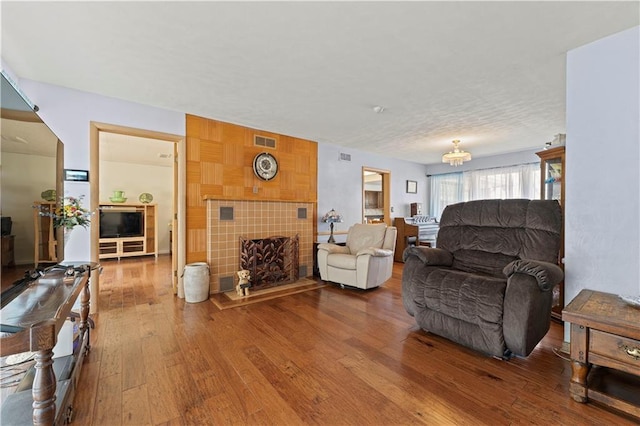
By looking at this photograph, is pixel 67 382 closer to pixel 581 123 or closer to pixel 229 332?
pixel 229 332

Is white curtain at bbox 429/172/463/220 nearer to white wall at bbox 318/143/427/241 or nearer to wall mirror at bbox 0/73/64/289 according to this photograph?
white wall at bbox 318/143/427/241

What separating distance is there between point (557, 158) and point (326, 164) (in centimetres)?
328

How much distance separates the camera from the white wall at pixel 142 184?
638 centimetres

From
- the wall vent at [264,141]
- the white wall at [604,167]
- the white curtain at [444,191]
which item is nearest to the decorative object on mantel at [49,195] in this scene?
the wall vent at [264,141]

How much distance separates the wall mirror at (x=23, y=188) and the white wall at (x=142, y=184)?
5.45 m

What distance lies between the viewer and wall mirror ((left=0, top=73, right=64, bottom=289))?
1.24m

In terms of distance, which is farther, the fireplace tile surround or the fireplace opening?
the fireplace opening

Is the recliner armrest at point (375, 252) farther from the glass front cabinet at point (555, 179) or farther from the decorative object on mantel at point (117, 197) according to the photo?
the decorative object on mantel at point (117, 197)

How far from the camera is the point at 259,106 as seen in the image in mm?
3240

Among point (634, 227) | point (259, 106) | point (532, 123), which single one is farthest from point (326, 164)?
point (634, 227)

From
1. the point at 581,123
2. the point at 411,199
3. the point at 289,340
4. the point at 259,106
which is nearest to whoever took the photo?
the point at 581,123

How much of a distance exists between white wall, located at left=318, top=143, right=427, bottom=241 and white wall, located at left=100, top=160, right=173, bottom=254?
444 cm

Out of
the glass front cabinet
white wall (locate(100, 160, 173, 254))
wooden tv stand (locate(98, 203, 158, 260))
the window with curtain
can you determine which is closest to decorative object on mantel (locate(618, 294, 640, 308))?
the glass front cabinet

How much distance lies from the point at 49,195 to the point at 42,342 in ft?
4.02
